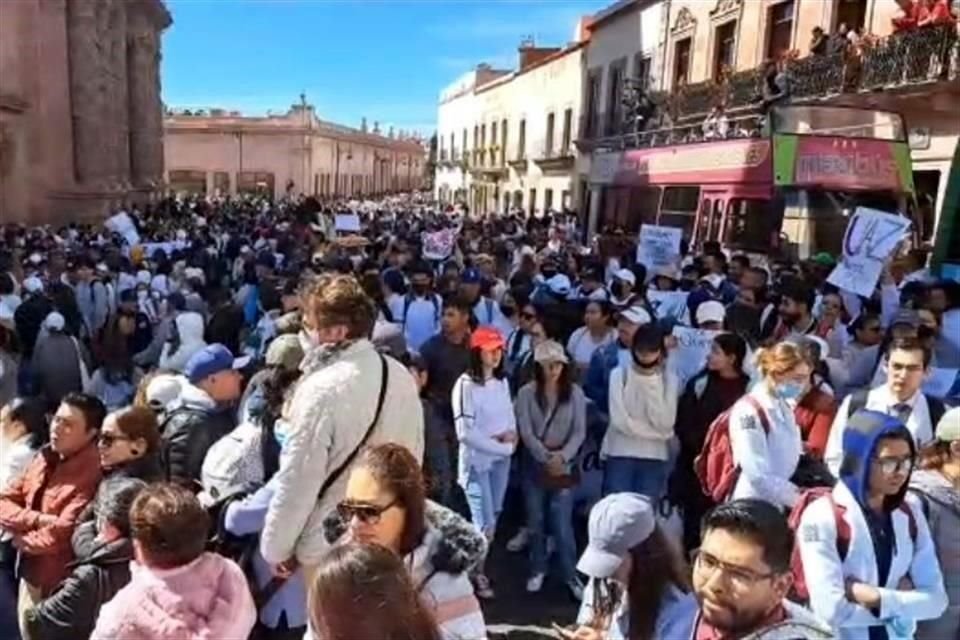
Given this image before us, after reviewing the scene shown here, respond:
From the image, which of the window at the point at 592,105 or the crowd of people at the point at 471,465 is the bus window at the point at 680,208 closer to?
the crowd of people at the point at 471,465

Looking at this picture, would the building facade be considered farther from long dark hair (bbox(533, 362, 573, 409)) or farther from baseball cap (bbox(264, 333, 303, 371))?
baseball cap (bbox(264, 333, 303, 371))

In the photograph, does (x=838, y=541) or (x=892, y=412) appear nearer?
(x=838, y=541)

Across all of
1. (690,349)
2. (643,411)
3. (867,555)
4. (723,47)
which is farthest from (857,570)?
(723,47)

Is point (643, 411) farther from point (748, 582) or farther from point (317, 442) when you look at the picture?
point (748, 582)

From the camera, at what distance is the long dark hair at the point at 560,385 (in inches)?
212

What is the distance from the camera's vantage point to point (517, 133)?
4038 centimetres

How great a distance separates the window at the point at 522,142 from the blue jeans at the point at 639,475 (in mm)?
34637

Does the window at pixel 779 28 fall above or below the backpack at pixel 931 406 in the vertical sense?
above

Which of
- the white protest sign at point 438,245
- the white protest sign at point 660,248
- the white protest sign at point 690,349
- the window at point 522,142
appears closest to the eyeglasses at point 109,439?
the white protest sign at point 690,349

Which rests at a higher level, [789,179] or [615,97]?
[615,97]

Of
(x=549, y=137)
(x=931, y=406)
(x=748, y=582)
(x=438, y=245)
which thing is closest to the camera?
(x=748, y=582)

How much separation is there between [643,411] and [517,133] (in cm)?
3630

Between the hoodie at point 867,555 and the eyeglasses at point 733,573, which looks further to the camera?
the hoodie at point 867,555

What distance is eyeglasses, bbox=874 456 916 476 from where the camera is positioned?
2959 millimetres
